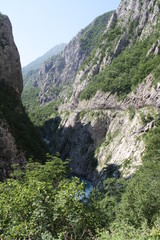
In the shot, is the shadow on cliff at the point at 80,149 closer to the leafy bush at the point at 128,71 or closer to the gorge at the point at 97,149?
the gorge at the point at 97,149

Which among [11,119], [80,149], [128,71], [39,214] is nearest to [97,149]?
[80,149]

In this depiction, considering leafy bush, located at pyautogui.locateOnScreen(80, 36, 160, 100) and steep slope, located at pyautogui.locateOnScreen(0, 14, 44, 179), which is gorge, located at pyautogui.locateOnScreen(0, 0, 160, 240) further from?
leafy bush, located at pyautogui.locateOnScreen(80, 36, 160, 100)

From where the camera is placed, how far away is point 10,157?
36.5 metres

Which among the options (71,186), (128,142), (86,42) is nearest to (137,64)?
(128,142)

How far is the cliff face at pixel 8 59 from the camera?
6025 cm

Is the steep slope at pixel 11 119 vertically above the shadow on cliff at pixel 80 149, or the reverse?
the steep slope at pixel 11 119

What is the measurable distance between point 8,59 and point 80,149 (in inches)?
1629

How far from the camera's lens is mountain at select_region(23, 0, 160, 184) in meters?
55.5

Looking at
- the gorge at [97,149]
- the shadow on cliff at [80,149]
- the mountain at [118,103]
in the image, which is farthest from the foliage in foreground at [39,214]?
the shadow on cliff at [80,149]

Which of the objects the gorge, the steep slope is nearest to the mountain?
the gorge

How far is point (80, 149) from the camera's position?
8094cm

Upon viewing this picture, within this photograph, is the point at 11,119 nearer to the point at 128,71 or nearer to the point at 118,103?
the point at 118,103

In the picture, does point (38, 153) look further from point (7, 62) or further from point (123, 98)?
point (123, 98)

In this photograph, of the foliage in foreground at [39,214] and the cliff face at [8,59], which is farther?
the cliff face at [8,59]
